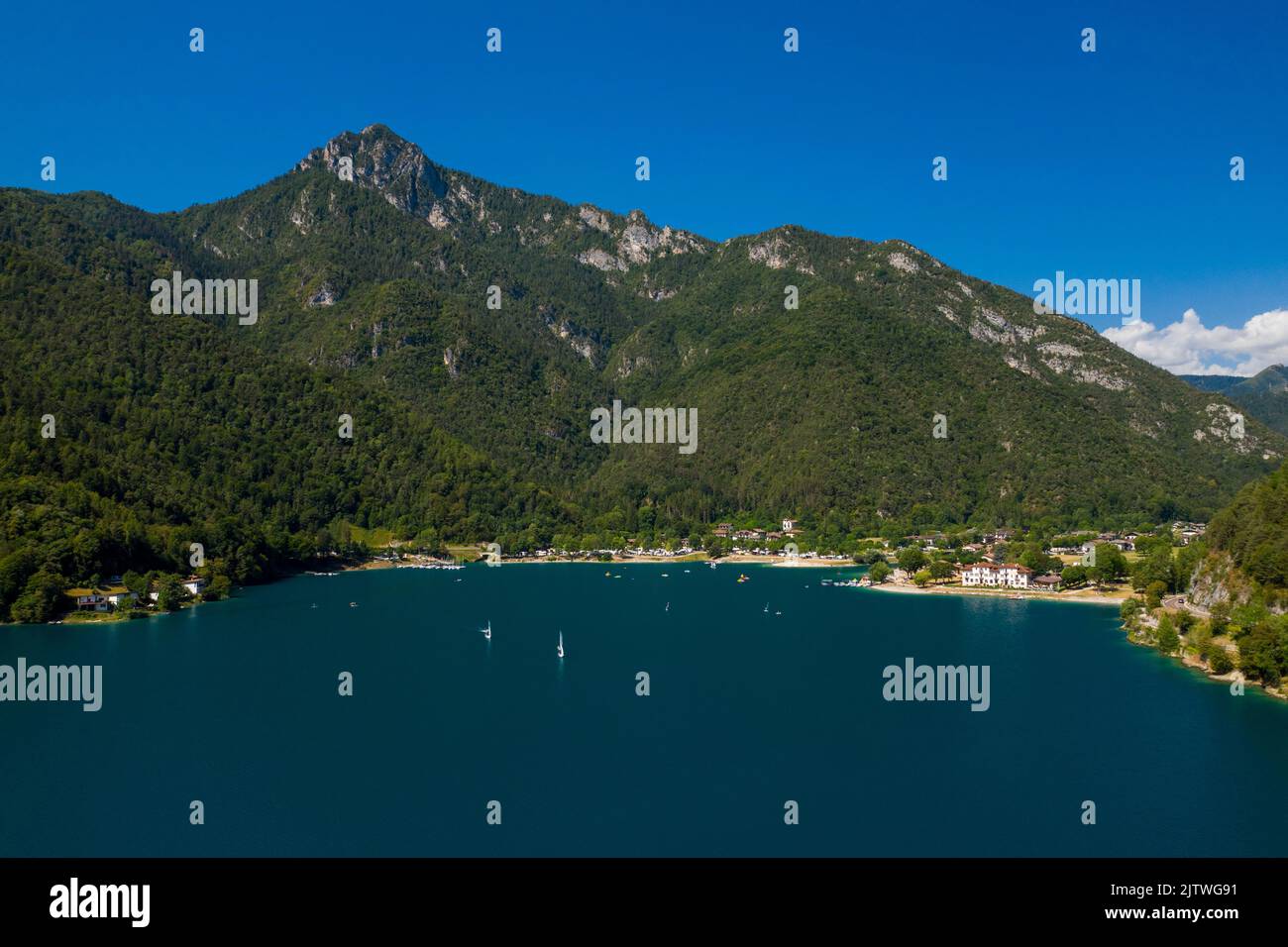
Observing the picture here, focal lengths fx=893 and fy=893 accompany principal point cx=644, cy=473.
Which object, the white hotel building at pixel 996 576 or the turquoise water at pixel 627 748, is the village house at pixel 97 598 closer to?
the turquoise water at pixel 627 748

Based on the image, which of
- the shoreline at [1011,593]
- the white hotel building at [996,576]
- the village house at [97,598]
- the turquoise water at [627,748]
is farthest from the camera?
the white hotel building at [996,576]

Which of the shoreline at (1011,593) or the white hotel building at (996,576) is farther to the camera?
the white hotel building at (996,576)

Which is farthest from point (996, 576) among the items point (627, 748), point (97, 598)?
point (97, 598)

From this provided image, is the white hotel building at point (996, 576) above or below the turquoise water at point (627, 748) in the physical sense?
above

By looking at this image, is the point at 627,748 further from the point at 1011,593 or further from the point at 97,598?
the point at 1011,593

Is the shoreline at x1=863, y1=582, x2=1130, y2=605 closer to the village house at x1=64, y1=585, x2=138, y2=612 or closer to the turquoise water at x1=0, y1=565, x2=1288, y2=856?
the turquoise water at x1=0, y1=565, x2=1288, y2=856

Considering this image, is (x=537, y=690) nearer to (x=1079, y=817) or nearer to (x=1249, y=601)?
(x=1079, y=817)

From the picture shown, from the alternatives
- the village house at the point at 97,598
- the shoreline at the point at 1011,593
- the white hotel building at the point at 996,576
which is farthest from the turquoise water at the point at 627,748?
the white hotel building at the point at 996,576
